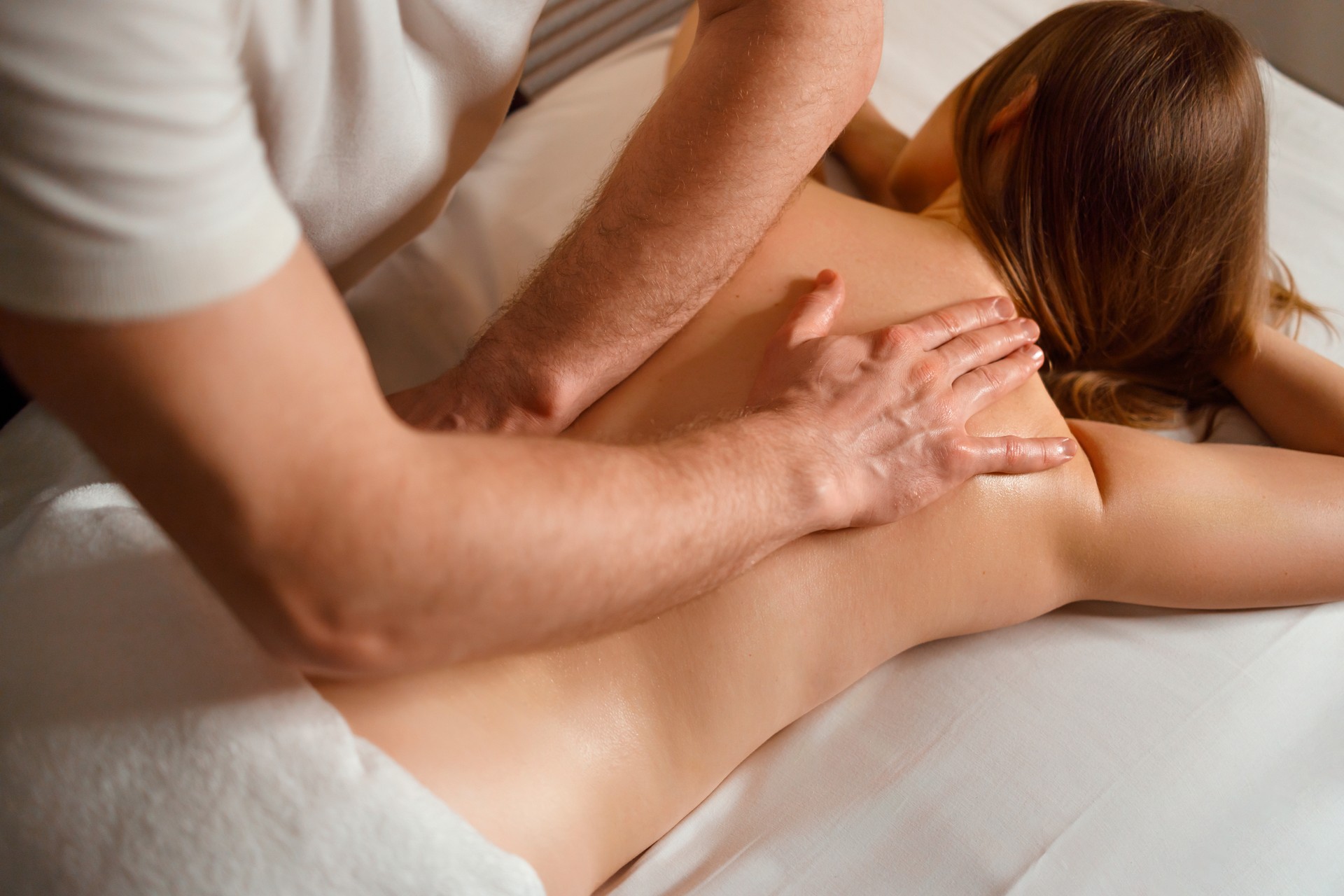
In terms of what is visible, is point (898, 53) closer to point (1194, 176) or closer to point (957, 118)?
point (957, 118)

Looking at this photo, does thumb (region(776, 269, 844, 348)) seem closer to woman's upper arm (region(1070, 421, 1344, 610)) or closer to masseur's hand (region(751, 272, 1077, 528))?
masseur's hand (region(751, 272, 1077, 528))

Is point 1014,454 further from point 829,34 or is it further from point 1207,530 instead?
point 829,34

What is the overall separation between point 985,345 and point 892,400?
0.16m

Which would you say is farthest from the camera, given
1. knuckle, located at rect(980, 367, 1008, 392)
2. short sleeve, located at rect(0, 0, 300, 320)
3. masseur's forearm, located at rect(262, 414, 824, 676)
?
knuckle, located at rect(980, 367, 1008, 392)

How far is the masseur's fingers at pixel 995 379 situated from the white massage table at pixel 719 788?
11.7 inches

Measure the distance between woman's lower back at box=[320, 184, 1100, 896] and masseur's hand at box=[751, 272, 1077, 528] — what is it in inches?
1.4

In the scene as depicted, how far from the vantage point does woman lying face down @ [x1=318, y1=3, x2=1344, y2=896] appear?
93cm

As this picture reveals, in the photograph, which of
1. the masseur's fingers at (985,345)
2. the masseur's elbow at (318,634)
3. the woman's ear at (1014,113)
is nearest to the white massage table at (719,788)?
the masseur's elbow at (318,634)

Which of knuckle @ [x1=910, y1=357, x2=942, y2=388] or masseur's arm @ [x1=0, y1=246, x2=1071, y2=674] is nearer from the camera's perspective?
masseur's arm @ [x1=0, y1=246, x2=1071, y2=674]

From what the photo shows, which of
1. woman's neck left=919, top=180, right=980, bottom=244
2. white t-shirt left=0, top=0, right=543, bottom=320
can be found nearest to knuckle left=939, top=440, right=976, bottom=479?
woman's neck left=919, top=180, right=980, bottom=244

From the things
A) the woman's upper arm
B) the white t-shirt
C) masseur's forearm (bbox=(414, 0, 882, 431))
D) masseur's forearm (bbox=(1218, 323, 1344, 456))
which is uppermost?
the white t-shirt

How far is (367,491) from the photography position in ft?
1.97

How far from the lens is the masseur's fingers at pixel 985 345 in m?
1.08

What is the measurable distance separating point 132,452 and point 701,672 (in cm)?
59
